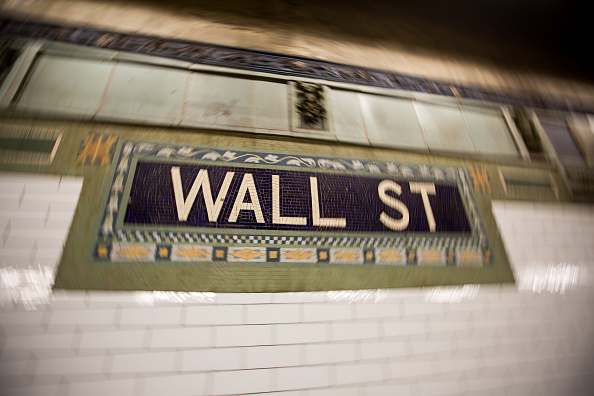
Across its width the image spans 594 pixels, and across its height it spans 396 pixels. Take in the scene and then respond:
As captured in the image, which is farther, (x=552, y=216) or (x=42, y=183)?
(x=552, y=216)

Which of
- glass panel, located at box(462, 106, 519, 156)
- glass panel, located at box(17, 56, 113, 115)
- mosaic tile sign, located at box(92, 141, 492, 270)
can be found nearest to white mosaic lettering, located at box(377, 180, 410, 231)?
mosaic tile sign, located at box(92, 141, 492, 270)

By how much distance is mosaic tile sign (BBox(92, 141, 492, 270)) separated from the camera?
1.32m

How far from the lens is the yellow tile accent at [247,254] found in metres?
1.33

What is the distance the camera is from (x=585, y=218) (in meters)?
1.94

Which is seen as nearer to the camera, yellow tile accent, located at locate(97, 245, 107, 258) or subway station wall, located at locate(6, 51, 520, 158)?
yellow tile accent, located at locate(97, 245, 107, 258)

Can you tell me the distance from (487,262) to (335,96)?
1512 millimetres

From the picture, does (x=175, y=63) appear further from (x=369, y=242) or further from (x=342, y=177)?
(x=369, y=242)

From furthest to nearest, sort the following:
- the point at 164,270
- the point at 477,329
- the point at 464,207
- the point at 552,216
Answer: the point at 552,216, the point at 464,207, the point at 477,329, the point at 164,270

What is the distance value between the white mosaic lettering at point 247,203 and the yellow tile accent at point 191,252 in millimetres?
208

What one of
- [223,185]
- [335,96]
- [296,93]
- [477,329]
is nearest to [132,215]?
[223,185]

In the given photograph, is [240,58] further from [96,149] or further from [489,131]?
[489,131]

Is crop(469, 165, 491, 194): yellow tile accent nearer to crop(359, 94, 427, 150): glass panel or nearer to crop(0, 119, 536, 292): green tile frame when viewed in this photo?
crop(0, 119, 536, 292): green tile frame

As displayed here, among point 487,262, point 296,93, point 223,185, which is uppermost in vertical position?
point 296,93

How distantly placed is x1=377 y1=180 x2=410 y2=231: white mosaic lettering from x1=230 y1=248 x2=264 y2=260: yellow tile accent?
0.76 m
